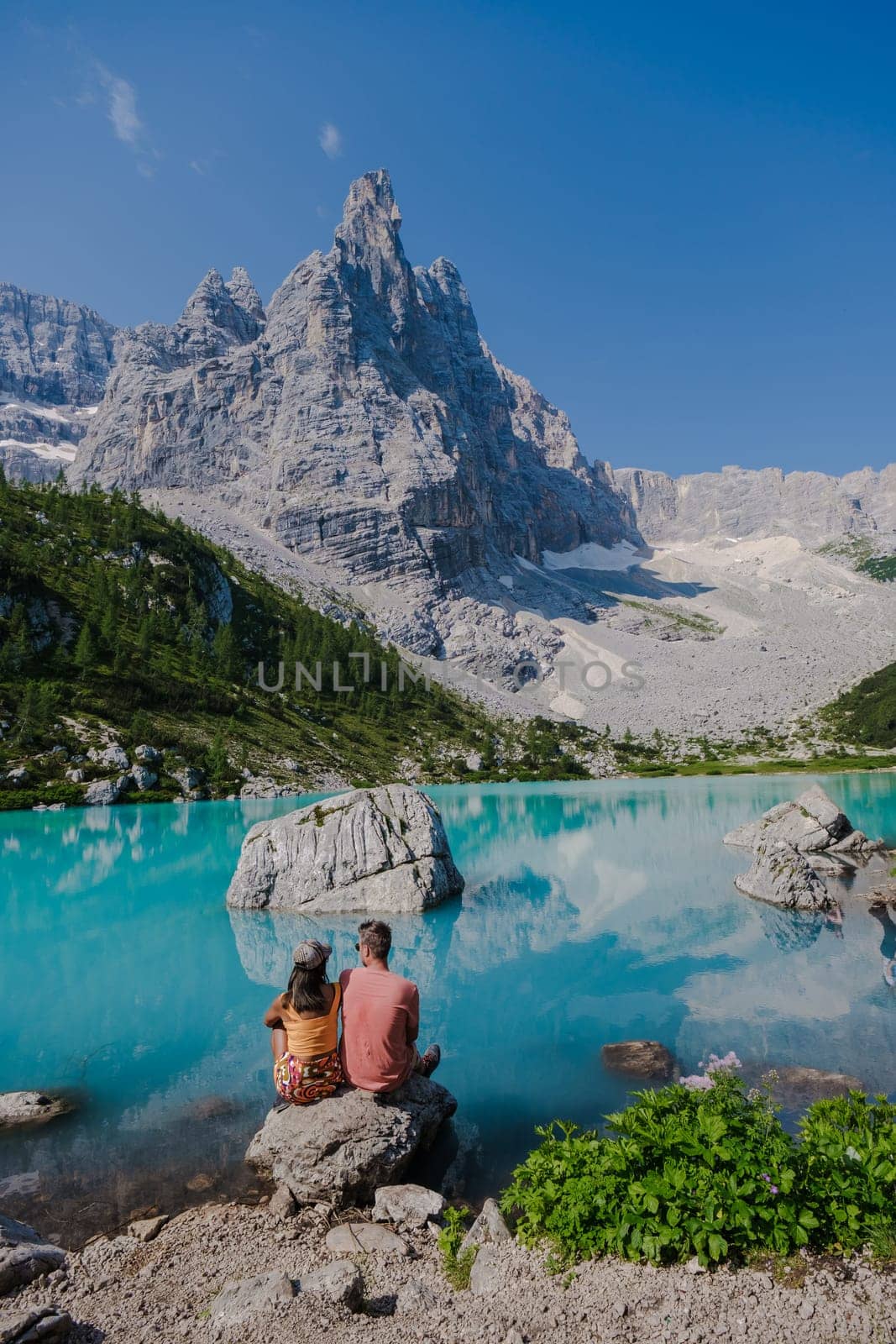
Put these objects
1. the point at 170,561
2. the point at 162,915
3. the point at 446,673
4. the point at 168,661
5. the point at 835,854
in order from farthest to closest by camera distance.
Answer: the point at 446,673 < the point at 170,561 < the point at 168,661 < the point at 835,854 < the point at 162,915

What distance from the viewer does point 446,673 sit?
538ft

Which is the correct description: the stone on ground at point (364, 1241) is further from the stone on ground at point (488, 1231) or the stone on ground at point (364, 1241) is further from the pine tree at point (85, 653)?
the pine tree at point (85, 653)

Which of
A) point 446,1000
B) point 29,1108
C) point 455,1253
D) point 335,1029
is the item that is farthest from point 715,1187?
point 446,1000

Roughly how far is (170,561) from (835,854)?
114248 mm

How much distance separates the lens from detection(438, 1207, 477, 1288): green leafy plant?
5.83 m

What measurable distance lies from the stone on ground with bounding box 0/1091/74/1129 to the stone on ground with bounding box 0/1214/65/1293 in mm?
4162

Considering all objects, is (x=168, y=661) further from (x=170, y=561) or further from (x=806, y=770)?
(x=806, y=770)

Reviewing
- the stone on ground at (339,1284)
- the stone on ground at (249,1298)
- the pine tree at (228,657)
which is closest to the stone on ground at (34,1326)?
the stone on ground at (249,1298)

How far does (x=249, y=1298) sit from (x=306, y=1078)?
302 cm

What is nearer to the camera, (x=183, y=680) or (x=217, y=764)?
(x=217, y=764)

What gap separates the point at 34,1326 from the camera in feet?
15.0

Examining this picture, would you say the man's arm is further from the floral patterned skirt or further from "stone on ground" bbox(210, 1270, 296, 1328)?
"stone on ground" bbox(210, 1270, 296, 1328)

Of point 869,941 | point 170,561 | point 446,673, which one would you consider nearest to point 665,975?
point 869,941

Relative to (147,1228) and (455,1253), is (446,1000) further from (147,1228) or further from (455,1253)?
(455,1253)
